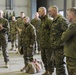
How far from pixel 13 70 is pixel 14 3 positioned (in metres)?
9.35

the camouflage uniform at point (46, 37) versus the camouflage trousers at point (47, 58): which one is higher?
the camouflage uniform at point (46, 37)

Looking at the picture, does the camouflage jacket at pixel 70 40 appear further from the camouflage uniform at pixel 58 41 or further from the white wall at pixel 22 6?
the white wall at pixel 22 6

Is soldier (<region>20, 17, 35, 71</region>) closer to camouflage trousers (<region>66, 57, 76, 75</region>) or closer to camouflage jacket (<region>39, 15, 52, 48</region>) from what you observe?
camouflage jacket (<region>39, 15, 52, 48</region>)

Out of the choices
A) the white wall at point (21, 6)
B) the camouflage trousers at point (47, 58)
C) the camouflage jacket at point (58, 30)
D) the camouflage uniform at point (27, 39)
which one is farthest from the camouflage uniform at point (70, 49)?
the white wall at point (21, 6)

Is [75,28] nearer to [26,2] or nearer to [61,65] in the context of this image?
[61,65]

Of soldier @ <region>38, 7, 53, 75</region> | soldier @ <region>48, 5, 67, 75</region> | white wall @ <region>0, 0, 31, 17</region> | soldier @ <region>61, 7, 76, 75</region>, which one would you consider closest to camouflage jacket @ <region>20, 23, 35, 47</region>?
soldier @ <region>38, 7, 53, 75</region>

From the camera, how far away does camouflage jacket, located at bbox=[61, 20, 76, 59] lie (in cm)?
327

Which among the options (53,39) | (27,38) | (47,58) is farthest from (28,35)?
(53,39)

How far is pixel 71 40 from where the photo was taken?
133 inches

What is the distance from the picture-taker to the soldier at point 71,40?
10.8 ft

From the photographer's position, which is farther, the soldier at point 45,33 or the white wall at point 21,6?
the white wall at point 21,6

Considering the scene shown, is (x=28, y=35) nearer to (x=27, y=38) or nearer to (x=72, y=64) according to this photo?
(x=27, y=38)

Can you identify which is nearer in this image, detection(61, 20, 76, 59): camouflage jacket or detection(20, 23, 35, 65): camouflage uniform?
detection(61, 20, 76, 59): camouflage jacket

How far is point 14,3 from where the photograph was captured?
14688 mm
